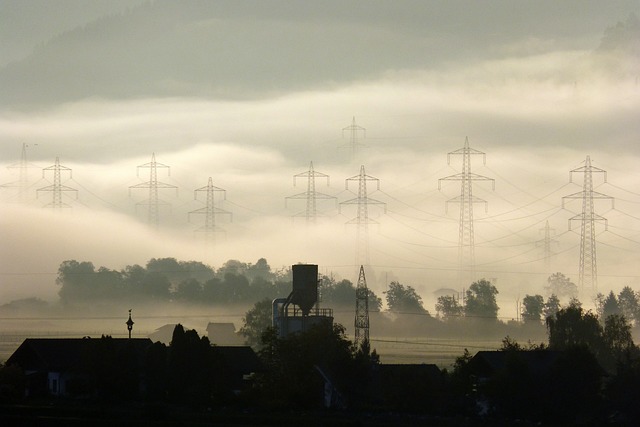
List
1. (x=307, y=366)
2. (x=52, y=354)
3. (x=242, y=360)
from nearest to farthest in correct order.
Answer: (x=307, y=366) → (x=52, y=354) → (x=242, y=360)

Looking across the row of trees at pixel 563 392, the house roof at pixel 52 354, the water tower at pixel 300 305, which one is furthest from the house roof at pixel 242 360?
the row of trees at pixel 563 392

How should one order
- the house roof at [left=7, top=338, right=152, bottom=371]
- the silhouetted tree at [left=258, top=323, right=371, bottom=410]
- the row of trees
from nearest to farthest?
1. the row of trees
2. the silhouetted tree at [left=258, top=323, right=371, bottom=410]
3. the house roof at [left=7, top=338, right=152, bottom=371]

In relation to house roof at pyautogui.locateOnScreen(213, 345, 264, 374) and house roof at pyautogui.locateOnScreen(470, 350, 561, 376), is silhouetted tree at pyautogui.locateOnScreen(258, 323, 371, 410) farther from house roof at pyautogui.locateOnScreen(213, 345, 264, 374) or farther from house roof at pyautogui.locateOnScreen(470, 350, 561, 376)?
house roof at pyautogui.locateOnScreen(470, 350, 561, 376)

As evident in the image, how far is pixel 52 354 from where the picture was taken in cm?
15288

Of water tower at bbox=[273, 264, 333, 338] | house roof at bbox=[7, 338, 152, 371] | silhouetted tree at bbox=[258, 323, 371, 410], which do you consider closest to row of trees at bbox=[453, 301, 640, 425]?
silhouetted tree at bbox=[258, 323, 371, 410]

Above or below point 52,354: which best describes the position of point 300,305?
above

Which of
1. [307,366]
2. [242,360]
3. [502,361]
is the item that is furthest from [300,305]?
[502,361]

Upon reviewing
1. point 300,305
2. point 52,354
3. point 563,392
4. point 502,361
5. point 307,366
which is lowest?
point 563,392

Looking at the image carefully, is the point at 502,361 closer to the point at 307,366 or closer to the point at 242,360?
the point at 307,366

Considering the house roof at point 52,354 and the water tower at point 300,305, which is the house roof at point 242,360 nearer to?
the house roof at point 52,354

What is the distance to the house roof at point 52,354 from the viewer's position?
15025 cm

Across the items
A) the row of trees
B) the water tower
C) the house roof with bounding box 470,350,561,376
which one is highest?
the water tower

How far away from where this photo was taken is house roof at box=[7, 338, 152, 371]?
15025 centimetres

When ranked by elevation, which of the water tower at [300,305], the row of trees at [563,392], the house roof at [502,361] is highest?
the water tower at [300,305]
